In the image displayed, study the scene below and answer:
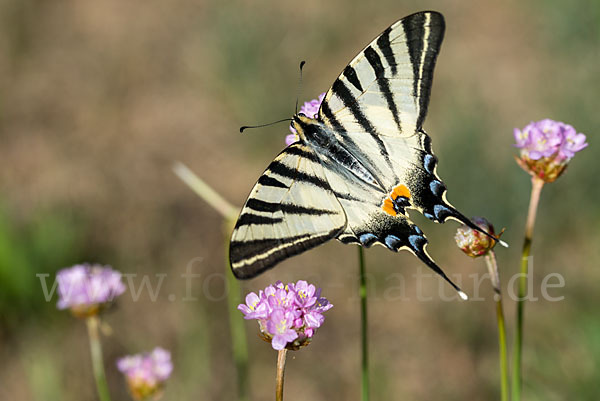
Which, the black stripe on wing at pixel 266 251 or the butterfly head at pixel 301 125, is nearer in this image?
the black stripe on wing at pixel 266 251

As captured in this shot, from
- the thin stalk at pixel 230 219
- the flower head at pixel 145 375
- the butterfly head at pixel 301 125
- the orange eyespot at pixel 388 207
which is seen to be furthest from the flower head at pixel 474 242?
the flower head at pixel 145 375

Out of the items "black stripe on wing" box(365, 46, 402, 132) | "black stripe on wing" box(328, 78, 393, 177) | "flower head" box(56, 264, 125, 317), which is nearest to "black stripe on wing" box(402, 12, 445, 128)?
"black stripe on wing" box(365, 46, 402, 132)

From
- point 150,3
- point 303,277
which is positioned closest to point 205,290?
point 303,277

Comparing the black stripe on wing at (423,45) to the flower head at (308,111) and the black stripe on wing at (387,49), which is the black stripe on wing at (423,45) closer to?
the black stripe on wing at (387,49)

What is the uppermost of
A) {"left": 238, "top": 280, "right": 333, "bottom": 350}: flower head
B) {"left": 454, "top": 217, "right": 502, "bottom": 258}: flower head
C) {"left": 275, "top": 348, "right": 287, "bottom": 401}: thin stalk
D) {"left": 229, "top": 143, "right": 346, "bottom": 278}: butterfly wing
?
{"left": 229, "top": 143, "right": 346, "bottom": 278}: butterfly wing

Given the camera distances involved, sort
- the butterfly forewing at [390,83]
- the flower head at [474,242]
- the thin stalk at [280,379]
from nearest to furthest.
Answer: the thin stalk at [280,379] < the flower head at [474,242] < the butterfly forewing at [390,83]

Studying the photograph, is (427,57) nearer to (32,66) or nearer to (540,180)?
(540,180)

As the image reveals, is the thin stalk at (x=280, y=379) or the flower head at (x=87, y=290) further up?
the flower head at (x=87, y=290)

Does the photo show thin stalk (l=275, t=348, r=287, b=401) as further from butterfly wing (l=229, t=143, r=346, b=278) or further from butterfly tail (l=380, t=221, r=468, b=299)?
butterfly tail (l=380, t=221, r=468, b=299)
